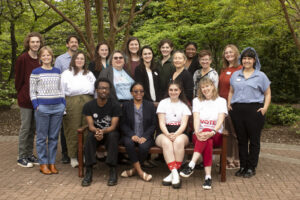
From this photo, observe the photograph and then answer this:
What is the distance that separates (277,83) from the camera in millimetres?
16234

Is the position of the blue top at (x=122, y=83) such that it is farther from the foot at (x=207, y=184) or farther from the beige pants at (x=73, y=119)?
the foot at (x=207, y=184)

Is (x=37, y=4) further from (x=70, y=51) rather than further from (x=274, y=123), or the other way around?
(x=274, y=123)

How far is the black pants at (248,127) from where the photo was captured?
5.33m

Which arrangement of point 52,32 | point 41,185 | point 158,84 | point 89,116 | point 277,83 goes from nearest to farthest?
point 41,185, point 89,116, point 158,84, point 52,32, point 277,83

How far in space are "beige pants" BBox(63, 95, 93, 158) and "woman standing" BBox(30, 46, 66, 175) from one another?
19 cm

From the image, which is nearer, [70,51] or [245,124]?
[245,124]

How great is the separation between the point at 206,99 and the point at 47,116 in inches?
105

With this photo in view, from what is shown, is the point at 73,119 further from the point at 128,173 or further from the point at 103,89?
the point at 128,173

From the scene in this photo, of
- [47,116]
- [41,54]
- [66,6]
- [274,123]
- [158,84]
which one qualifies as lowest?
[274,123]

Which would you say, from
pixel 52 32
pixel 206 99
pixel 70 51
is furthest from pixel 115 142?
pixel 52 32

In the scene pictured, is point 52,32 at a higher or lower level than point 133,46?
higher

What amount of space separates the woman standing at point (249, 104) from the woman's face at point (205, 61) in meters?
0.53

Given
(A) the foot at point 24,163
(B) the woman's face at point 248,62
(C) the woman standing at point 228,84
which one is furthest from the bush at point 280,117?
(A) the foot at point 24,163

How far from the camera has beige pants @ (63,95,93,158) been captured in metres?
5.81
